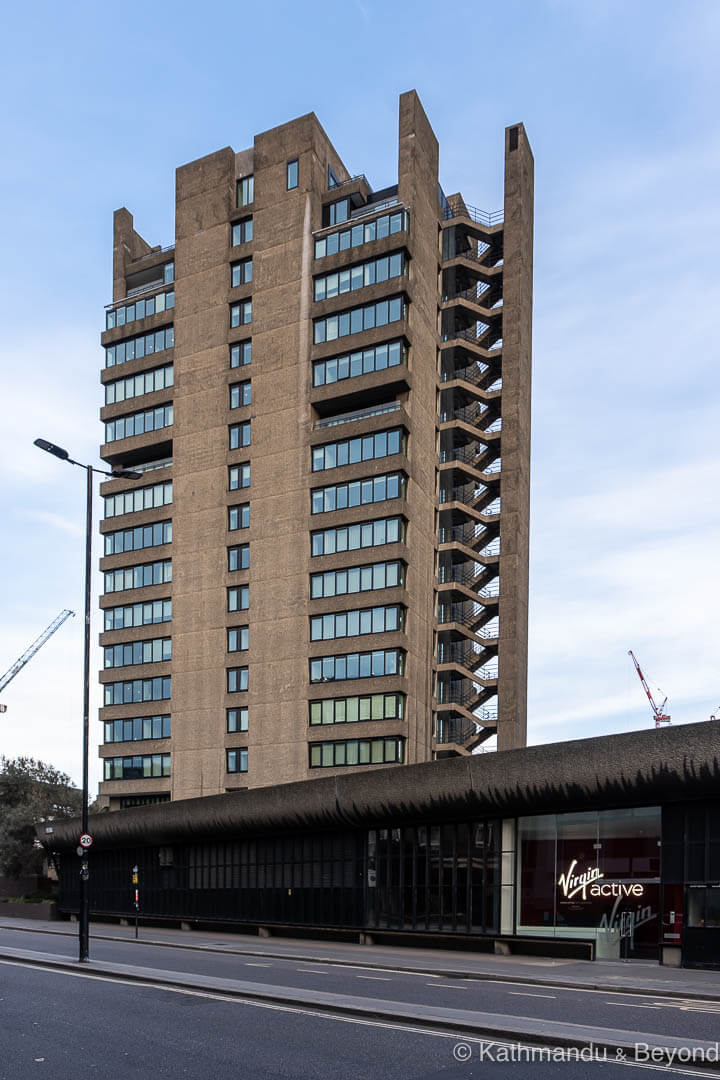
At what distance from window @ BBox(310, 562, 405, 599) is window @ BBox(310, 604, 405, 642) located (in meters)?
1.39

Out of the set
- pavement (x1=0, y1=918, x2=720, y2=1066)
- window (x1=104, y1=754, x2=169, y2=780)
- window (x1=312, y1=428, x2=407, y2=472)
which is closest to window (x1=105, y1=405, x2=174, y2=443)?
window (x1=312, y1=428, x2=407, y2=472)

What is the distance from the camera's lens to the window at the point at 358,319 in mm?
72250

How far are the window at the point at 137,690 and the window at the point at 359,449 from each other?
20401 mm

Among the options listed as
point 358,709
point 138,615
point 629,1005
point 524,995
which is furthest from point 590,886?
point 138,615

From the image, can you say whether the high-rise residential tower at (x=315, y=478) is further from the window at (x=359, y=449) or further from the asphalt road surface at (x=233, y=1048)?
the asphalt road surface at (x=233, y=1048)

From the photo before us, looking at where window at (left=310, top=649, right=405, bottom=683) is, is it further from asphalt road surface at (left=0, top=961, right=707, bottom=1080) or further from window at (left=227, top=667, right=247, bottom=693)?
asphalt road surface at (left=0, top=961, right=707, bottom=1080)

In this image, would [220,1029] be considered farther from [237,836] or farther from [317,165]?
[317,165]

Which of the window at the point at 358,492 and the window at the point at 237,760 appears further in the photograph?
the window at the point at 237,760

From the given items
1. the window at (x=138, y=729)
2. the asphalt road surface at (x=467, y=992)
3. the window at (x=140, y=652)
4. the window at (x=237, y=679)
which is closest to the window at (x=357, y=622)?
the window at (x=237, y=679)

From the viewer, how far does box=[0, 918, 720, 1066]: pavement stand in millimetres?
15586

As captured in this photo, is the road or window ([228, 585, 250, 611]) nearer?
the road

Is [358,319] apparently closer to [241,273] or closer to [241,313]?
[241,313]

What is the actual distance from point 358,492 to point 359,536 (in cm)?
297

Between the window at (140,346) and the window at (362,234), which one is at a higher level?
the window at (362,234)
